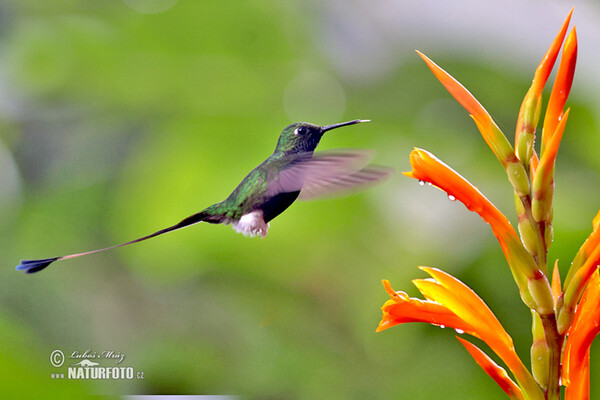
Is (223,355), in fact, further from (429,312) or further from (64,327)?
(429,312)

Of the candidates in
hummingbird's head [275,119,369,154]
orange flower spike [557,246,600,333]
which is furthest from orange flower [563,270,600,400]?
hummingbird's head [275,119,369,154]

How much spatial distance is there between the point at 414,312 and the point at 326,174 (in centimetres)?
18

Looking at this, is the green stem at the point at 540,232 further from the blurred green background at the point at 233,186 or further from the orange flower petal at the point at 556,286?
the blurred green background at the point at 233,186

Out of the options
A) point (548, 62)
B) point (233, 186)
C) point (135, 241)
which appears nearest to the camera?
point (548, 62)

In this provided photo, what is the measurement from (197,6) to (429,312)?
144 cm

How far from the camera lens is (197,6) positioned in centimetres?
164

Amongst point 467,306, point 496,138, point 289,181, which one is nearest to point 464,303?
point 467,306

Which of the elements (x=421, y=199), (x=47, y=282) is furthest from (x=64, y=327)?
(x=421, y=199)

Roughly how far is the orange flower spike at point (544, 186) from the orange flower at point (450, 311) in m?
0.07

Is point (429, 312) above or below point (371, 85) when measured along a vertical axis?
below

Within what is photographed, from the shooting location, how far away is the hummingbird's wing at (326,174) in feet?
1.58

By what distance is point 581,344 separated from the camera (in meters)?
0.37

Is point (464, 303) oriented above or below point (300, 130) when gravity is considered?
below

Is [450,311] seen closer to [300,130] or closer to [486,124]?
[486,124]
